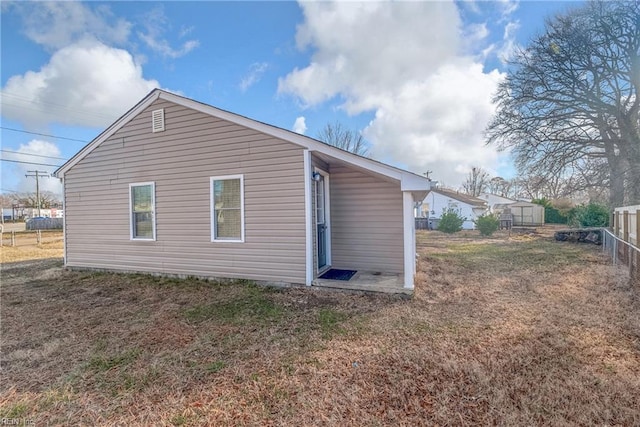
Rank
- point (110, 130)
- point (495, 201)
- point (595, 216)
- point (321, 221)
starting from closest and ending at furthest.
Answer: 1. point (321, 221)
2. point (110, 130)
3. point (595, 216)
4. point (495, 201)

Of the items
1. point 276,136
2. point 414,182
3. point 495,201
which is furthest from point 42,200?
point 495,201

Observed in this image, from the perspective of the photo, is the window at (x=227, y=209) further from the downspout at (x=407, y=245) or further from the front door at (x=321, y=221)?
the downspout at (x=407, y=245)

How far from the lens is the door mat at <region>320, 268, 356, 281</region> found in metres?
6.34

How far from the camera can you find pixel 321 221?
695 cm

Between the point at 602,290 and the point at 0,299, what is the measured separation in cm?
1211

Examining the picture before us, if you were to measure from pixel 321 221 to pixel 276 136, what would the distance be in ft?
7.43

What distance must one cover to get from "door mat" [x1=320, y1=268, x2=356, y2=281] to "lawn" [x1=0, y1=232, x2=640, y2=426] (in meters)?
0.73

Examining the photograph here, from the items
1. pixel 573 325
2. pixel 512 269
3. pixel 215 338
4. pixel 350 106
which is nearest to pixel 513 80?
pixel 350 106

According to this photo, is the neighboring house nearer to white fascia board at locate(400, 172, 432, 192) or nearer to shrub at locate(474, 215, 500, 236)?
shrub at locate(474, 215, 500, 236)

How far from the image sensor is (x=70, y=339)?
3.87 m

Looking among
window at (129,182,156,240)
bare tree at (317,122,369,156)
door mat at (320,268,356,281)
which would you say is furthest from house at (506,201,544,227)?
window at (129,182,156,240)

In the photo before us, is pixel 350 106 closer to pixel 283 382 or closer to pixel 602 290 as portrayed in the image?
pixel 602 290

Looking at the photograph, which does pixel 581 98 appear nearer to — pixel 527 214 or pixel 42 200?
pixel 527 214

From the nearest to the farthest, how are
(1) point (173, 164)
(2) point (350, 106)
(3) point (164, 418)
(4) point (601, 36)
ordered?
(3) point (164, 418) < (1) point (173, 164) < (4) point (601, 36) < (2) point (350, 106)
